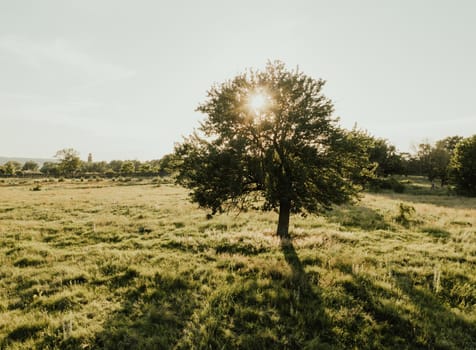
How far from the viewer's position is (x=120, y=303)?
738cm

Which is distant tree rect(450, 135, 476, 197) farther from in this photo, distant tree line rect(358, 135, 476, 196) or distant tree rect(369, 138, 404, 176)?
distant tree rect(369, 138, 404, 176)

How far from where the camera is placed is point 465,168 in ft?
137

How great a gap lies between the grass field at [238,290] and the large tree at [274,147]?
289 centimetres

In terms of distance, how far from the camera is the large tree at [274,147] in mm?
11133

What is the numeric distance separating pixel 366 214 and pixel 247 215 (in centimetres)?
1040

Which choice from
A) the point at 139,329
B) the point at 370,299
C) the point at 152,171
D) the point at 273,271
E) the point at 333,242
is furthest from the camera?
the point at 152,171

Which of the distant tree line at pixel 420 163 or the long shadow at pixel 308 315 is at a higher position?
the distant tree line at pixel 420 163

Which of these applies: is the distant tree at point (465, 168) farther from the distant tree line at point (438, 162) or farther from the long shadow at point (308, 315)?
the long shadow at point (308, 315)

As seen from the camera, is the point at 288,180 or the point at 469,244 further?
the point at 469,244

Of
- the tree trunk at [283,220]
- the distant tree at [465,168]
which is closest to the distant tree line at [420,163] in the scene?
the distant tree at [465,168]

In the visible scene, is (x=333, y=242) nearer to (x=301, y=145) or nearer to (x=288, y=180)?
(x=288, y=180)

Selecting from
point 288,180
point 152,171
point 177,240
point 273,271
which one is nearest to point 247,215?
point 177,240

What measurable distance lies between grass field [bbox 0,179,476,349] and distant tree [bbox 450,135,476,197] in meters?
37.0

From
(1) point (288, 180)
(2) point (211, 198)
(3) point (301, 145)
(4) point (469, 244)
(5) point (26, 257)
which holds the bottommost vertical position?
(5) point (26, 257)
